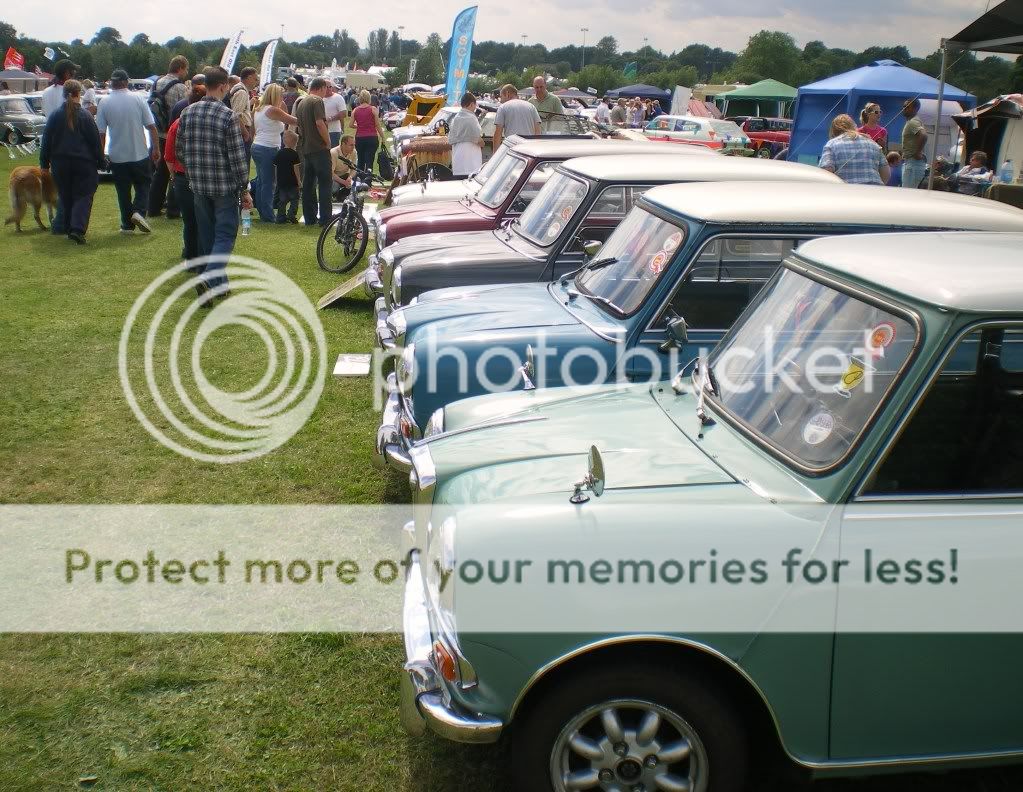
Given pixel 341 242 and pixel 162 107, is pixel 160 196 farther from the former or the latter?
pixel 341 242

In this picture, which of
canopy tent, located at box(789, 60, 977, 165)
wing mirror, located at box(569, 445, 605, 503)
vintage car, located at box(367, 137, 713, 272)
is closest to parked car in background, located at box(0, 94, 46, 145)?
canopy tent, located at box(789, 60, 977, 165)

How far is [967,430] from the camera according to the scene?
325 centimetres

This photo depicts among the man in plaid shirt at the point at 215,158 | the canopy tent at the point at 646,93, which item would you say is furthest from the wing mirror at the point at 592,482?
the canopy tent at the point at 646,93

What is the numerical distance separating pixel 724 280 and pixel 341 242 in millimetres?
7437

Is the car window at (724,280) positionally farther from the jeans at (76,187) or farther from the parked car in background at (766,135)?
the parked car in background at (766,135)

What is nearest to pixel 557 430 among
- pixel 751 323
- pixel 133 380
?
pixel 751 323

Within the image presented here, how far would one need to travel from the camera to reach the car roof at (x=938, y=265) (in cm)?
276

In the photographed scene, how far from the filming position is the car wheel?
2.63 metres

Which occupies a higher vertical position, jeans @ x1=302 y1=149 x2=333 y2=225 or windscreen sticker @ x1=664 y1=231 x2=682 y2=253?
→ windscreen sticker @ x1=664 y1=231 x2=682 y2=253

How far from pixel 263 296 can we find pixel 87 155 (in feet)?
13.3

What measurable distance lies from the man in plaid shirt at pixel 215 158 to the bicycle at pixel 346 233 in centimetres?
220

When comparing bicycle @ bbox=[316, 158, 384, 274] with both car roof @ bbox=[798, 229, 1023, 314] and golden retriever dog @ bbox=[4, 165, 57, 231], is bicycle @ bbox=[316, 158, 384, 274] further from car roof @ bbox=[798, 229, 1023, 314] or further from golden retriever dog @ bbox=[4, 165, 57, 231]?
car roof @ bbox=[798, 229, 1023, 314]

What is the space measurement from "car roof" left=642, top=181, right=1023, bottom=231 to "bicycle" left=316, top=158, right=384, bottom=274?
681cm

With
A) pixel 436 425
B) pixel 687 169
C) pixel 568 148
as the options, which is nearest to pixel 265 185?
pixel 568 148
